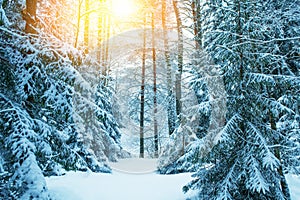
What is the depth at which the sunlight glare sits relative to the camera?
36.0 feet

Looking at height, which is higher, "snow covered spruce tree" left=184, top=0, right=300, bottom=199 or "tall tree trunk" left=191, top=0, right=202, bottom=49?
"tall tree trunk" left=191, top=0, right=202, bottom=49

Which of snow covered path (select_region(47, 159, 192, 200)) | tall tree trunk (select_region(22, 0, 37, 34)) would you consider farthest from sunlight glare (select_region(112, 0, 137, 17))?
snow covered path (select_region(47, 159, 192, 200))

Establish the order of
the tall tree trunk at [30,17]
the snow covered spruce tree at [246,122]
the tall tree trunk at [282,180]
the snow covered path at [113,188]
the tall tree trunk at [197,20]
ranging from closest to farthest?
1. the snow covered spruce tree at [246,122]
2. the tall tree trunk at [30,17]
3. the tall tree trunk at [282,180]
4. the snow covered path at [113,188]
5. the tall tree trunk at [197,20]

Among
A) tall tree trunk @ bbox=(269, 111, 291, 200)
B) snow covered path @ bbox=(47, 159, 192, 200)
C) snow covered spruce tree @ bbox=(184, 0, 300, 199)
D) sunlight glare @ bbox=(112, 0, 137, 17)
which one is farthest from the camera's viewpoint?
sunlight glare @ bbox=(112, 0, 137, 17)

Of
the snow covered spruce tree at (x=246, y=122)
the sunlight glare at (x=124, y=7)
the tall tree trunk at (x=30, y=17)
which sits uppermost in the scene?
the sunlight glare at (x=124, y=7)

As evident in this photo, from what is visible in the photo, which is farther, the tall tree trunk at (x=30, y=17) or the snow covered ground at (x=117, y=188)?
the snow covered ground at (x=117, y=188)

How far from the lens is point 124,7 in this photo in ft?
39.4

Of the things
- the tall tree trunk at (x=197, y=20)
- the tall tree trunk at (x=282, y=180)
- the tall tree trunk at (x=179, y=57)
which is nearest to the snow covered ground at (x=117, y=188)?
the tall tree trunk at (x=282, y=180)

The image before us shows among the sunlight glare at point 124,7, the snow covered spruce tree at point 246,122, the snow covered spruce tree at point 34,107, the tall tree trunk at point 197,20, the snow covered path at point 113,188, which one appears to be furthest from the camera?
the sunlight glare at point 124,7

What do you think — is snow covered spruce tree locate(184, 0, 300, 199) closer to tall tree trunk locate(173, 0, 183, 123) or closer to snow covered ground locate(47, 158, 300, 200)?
snow covered ground locate(47, 158, 300, 200)

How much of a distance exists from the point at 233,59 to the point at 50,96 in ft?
12.4

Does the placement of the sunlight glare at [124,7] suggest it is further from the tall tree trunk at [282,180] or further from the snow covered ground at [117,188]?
the tall tree trunk at [282,180]

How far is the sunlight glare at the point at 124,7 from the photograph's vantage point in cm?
1098

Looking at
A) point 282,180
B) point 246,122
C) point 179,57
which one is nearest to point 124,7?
point 179,57
